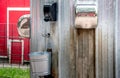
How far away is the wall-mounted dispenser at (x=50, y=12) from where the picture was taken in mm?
3963

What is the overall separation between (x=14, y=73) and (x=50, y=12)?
3242 mm

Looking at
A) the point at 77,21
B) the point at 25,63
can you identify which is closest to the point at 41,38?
the point at 77,21

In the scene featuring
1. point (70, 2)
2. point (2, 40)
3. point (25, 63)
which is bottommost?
point (25, 63)

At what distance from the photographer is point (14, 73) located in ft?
22.8

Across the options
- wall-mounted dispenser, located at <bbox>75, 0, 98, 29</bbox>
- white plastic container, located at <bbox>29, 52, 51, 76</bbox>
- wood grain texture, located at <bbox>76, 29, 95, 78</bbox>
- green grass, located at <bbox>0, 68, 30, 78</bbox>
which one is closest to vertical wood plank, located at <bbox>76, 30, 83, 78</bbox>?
wood grain texture, located at <bbox>76, 29, 95, 78</bbox>

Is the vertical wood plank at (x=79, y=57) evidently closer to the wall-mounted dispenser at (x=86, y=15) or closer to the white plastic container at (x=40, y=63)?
the wall-mounted dispenser at (x=86, y=15)

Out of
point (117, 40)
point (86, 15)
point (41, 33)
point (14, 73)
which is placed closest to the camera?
point (86, 15)

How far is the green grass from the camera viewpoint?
6.71 meters

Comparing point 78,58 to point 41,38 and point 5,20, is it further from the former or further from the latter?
point 5,20

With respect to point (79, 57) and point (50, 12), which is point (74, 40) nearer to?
point (79, 57)

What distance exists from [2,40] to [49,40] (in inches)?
177

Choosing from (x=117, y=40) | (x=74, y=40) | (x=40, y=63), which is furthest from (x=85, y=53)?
(x=40, y=63)

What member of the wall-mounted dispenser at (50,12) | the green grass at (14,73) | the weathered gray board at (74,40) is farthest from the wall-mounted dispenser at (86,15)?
the green grass at (14,73)

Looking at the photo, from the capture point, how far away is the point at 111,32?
3891 mm
